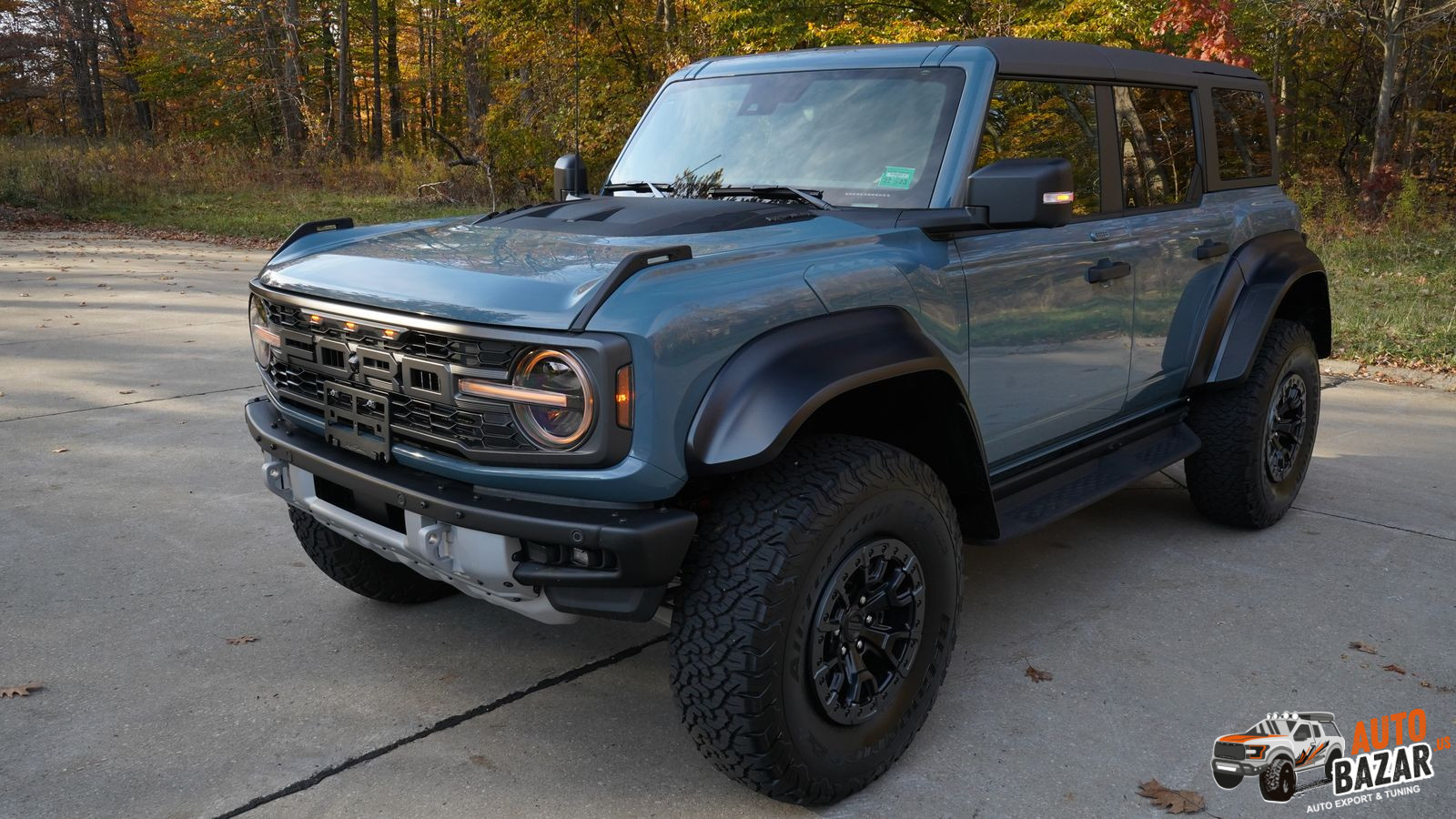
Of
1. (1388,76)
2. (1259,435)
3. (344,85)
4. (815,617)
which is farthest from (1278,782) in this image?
(344,85)

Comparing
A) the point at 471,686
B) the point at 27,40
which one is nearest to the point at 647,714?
the point at 471,686

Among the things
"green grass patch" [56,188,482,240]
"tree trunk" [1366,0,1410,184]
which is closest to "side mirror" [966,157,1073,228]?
"tree trunk" [1366,0,1410,184]

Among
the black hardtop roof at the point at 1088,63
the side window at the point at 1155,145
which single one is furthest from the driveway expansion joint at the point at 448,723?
the side window at the point at 1155,145

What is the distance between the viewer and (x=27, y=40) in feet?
123

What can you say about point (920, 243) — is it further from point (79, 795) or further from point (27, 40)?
point (27, 40)

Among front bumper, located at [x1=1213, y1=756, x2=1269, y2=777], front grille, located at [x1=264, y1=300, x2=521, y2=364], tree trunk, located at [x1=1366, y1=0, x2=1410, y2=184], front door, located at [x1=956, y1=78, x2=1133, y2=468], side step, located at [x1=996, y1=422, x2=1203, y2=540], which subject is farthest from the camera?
tree trunk, located at [x1=1366, y1=0, x2=1410, y2=184]

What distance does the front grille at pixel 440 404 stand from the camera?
245 cm

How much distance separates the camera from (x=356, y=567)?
369 cm

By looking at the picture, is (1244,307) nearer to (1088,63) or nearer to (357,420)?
(1088,63)

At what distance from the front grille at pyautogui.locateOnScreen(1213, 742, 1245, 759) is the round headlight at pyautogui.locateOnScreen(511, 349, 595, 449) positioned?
6.33 feet

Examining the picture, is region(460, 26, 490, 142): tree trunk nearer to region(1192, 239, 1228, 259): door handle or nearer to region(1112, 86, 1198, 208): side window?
region(1112, 86, 1198, 208): side window

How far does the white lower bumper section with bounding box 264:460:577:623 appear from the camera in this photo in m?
2.46

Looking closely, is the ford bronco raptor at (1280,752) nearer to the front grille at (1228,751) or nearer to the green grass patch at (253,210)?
the front grille at (1228,751)

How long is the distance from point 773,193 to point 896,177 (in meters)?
0.39
